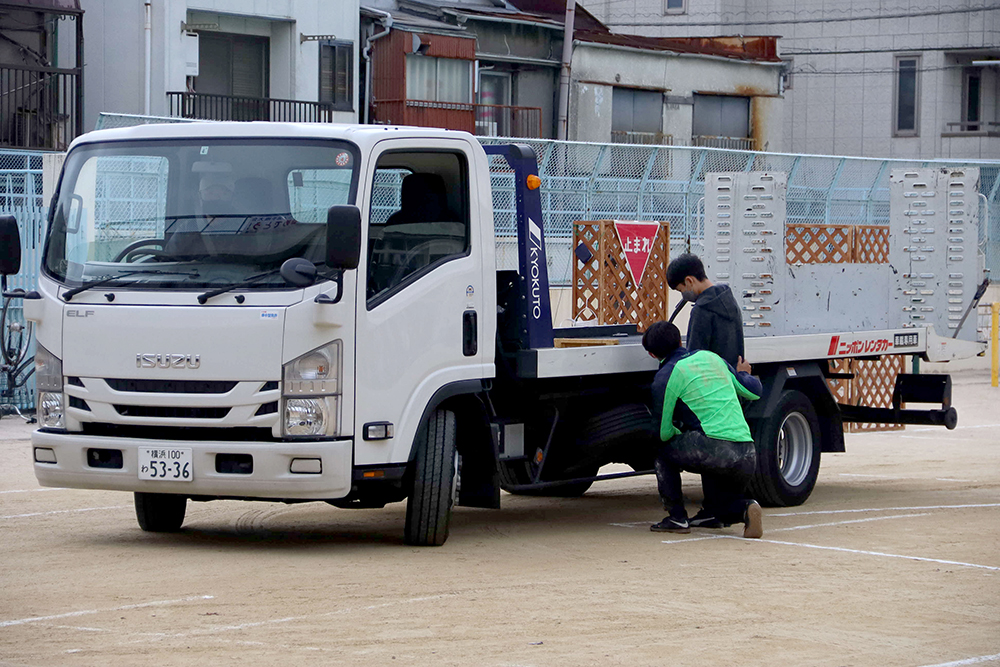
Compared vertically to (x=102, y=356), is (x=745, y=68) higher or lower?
higher

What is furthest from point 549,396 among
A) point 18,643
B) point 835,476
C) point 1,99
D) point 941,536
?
point 1,99

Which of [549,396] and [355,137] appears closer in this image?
[355,137]

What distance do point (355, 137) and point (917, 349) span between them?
230 inches

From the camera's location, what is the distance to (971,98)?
42.1 metres

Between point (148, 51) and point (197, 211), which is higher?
point (148, 51)

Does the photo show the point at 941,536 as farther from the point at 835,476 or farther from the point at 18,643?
the point at 18,643

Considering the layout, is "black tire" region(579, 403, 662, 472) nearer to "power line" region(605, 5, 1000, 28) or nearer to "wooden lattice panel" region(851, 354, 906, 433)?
"wooden lattice panel" region(851, 354, 906, 433)

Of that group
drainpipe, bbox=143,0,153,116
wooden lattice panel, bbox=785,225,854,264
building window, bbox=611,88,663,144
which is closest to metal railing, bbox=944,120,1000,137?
building window, bbox=611,88,663,144

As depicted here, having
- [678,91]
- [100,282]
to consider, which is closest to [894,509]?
[100,282]

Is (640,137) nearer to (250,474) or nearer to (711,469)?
(711,469)

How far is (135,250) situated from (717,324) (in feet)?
12.2

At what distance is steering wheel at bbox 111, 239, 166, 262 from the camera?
8.52 meters

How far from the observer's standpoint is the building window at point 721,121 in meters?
38.3

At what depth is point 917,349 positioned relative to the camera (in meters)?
12.4
